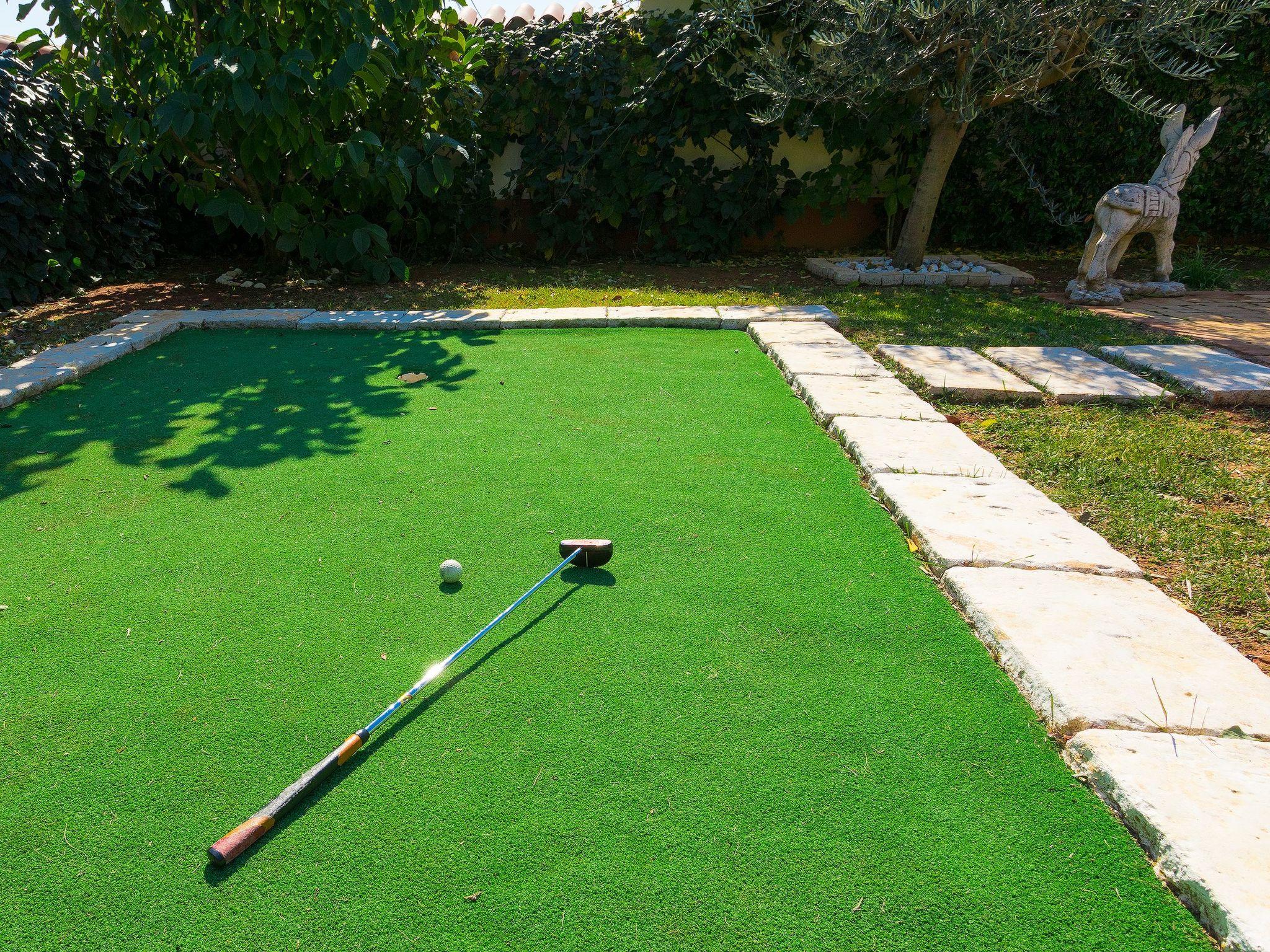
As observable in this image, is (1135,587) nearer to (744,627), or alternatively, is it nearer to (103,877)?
(744,627)

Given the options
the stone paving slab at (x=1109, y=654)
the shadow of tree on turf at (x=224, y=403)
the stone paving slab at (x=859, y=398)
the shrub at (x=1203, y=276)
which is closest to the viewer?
the stone paving slab at (x=1109, y=654)

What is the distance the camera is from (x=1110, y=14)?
5.87 m

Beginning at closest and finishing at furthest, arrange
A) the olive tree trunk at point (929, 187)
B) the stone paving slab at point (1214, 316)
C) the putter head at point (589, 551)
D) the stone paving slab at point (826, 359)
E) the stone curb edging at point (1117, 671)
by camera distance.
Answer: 1. the stone curb edging at point (1117, 671)
2. the putter head at point (589, 551)
3. the stone paving slab at point (826, 359)
4. the stone paving slab at point (1214, 316)
5. the olive tree trunk at point (929, 187)

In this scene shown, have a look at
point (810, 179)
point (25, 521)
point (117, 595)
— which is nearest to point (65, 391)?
point (25, 521)

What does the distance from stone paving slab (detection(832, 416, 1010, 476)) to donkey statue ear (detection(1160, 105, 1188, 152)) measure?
14.1ft

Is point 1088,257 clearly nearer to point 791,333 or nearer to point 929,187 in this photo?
point 929,187

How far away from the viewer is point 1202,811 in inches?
60.8

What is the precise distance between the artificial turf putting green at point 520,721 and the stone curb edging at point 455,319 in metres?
2.28

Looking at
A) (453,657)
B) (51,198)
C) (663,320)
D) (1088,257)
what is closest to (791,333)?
(663,320)

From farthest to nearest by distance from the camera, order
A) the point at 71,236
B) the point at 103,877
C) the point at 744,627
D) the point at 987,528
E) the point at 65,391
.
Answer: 1. the point at 71,236
2. the point at 65,391
3. the point at 987,528
4. the point at 744,627
5. the point at 103,877

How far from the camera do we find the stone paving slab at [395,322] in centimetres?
561

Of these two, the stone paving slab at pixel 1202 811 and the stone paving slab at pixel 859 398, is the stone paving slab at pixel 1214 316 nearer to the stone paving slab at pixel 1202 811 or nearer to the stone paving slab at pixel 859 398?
the stone paving slab at pixel 859 398

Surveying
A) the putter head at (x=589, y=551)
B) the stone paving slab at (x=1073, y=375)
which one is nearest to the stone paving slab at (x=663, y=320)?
the stone paving slab at (x=1073, y=375)

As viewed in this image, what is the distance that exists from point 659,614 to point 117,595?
1550mm
